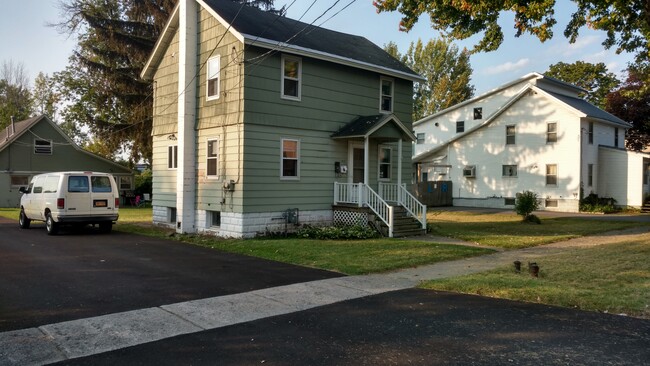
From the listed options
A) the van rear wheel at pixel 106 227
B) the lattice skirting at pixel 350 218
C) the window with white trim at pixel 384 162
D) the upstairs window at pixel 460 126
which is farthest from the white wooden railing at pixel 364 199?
the upstairs window at pixel 460 126

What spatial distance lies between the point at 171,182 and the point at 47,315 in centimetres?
1206

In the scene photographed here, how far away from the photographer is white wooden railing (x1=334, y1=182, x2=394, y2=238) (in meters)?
15.3

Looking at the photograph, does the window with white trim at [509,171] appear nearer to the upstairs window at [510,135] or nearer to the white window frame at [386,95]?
the upstairs window at [510,135]

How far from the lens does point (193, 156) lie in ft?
53.5

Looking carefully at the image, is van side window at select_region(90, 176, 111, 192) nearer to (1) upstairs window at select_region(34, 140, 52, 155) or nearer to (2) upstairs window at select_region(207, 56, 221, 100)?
(2) upstairs window at select_region(207, 56, 221, 100)

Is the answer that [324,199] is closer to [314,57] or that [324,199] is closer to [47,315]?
[314,57]

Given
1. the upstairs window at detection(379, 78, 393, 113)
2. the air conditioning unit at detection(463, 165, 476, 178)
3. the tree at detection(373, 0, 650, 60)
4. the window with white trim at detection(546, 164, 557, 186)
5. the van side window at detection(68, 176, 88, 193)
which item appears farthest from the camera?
the air conditioning unit at detection(463, 165, 476, 178)

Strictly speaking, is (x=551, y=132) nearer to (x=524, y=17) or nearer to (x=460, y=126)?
(x=460, y=126)

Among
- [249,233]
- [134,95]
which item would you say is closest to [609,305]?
[249,233]

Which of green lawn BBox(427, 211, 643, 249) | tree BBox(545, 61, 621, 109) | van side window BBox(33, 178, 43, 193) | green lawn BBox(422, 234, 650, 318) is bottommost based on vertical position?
green lawn BBox(422, 234, 650, 318)

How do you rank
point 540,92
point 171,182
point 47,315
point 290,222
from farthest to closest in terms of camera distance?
point 540,92 → point 171,182 → point 290,222 → point 47,315

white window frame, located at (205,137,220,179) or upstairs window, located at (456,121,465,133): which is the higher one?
upstairs window, located at (456,121,465,133)

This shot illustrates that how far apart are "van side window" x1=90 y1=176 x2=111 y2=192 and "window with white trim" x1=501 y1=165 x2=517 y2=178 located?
23764 mm

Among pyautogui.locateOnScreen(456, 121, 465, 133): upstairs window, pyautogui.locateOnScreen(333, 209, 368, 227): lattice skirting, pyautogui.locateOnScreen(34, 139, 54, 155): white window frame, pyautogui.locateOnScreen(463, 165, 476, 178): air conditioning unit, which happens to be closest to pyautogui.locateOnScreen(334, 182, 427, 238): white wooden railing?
pyautogui.locateOnScreen(333, 209, 368, 227): lattice skirting
